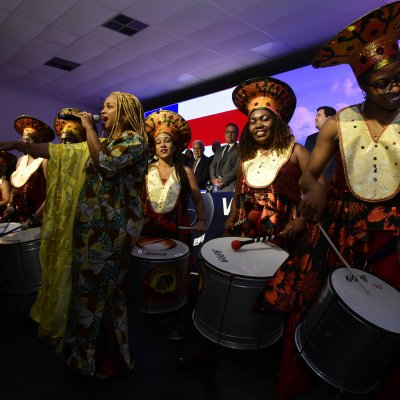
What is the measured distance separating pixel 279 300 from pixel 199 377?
2.83 feet

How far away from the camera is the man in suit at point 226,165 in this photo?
18.2ft

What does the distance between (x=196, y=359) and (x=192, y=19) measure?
18.7 feet

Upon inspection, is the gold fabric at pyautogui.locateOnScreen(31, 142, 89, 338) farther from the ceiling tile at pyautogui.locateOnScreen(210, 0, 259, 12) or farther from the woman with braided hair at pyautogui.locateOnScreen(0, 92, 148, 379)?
the ceiling tile at pyautogui.locateOnScreen(210, 0, 259, 12)

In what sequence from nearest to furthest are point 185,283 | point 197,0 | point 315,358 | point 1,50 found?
point 315,358 < point 185,283 < point 197,0 < point 1,50

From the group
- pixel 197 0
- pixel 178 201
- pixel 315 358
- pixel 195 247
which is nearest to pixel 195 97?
pixel 197 0

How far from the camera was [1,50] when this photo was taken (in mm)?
7750

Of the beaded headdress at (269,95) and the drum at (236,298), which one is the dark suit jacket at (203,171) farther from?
the drum at (236,298)

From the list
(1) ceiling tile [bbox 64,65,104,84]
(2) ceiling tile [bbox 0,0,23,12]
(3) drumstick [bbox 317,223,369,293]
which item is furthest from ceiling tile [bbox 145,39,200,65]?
(3) drumstick [bbox 317,223,369,293]

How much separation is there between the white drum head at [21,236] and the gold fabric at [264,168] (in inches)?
65.8

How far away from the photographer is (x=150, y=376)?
2070mm

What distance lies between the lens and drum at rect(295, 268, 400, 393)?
4.05 ft

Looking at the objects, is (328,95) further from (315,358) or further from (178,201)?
(315,358)

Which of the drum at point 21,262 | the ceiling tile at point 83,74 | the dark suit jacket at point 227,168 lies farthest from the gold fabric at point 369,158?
the ceiling tile at point 83,74

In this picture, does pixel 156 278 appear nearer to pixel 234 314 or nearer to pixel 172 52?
pixel 234 314
